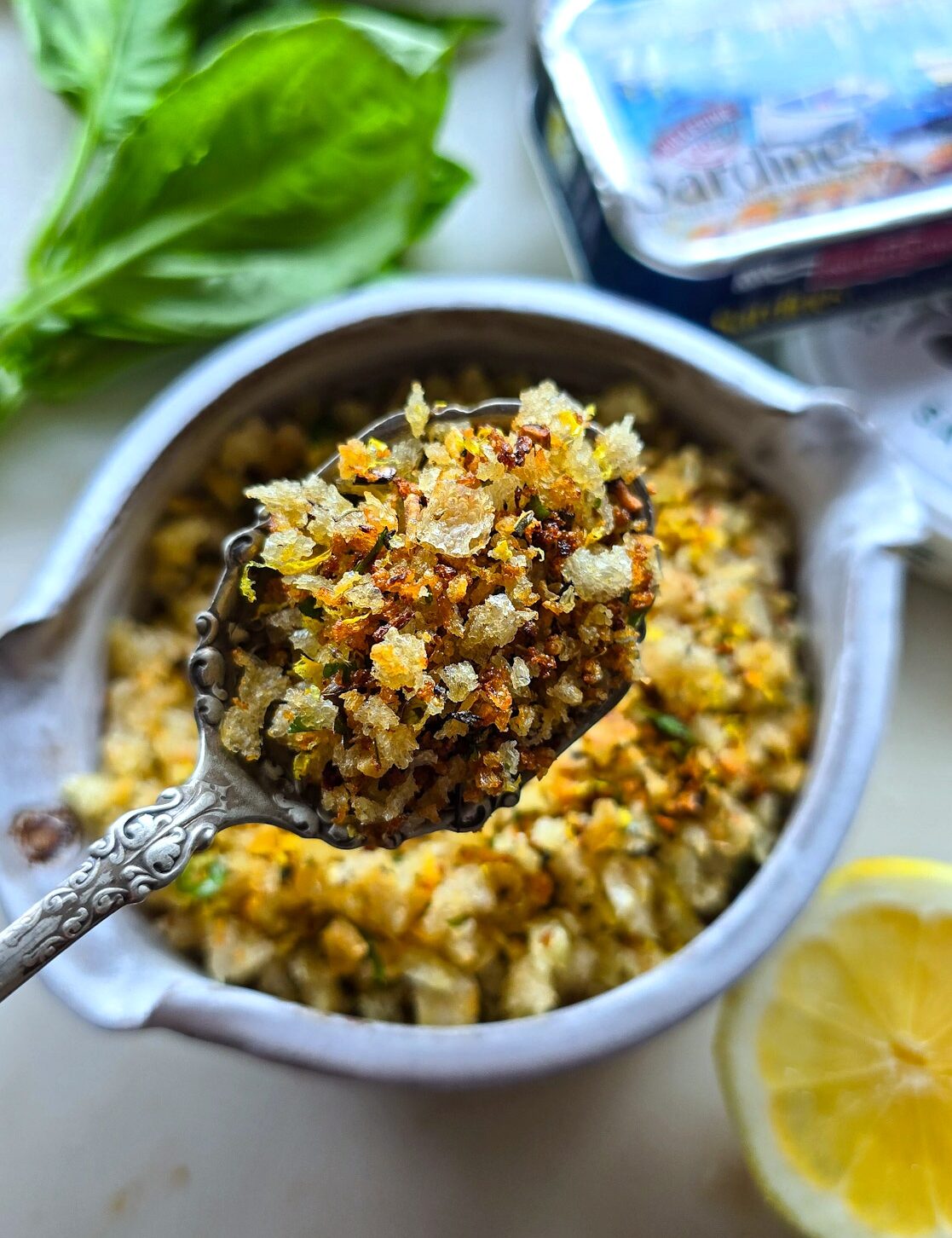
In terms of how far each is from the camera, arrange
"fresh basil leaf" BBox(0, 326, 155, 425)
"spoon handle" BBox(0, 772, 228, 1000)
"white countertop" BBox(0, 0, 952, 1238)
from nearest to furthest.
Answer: "spoon handle" BBox(0, 772, 228, 1000) < "white countertop" BBox(0, 0, 952, 1238) < "fresh basil leaf" BBox(0, 326, 155, 425)

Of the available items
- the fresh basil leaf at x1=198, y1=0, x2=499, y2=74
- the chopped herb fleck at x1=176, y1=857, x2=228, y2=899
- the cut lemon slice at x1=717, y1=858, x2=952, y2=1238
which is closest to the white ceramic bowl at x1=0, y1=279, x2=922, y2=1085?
the chopped herb fleck at x1=176, y1=857, x2=228, y2=899

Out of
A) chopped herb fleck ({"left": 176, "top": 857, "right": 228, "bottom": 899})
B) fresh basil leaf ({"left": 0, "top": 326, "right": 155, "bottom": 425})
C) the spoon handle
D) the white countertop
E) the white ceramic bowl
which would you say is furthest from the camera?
fresh basil leaf ({"left": 0, "top": 326, "right": 155, "bottom": 425})

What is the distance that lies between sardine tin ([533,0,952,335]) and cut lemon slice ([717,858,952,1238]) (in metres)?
0.57

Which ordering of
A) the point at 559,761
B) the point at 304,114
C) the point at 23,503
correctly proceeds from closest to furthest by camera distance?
the point at 559,761 < the point at 304,114 < the point at 23,503

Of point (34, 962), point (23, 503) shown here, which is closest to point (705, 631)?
point (34, 962)

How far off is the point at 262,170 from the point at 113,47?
0.22m

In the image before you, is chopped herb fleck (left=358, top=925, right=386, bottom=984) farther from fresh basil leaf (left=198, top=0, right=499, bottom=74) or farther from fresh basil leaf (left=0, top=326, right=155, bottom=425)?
fresh basil leaf (left=198, top=0, right=499, bottom=74)

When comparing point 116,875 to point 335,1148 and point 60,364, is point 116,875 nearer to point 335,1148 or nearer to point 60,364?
point 335,1148

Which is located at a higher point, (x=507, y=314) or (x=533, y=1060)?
(x=507, y=314)

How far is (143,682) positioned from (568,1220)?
64 centimetres

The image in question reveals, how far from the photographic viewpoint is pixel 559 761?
961mm

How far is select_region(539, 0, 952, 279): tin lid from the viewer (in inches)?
42.3

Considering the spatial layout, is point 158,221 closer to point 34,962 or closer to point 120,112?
point 120,112

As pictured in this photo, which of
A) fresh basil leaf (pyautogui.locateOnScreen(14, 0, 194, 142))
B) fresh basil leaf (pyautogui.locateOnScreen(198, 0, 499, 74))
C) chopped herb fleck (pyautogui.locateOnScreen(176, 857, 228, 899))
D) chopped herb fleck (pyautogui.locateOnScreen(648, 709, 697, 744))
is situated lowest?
chopped herb fleck (pyautogui.locateOnScreen(648, 709, 697, 744))
